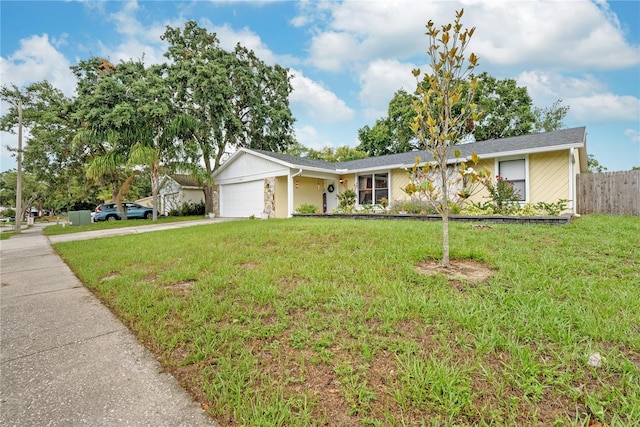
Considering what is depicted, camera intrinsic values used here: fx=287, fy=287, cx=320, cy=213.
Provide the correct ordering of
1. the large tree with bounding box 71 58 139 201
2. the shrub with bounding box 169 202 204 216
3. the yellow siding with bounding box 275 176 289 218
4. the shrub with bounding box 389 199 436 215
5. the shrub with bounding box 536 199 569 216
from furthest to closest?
the shrub with bounding box 169 202 204 216 < the yellow siding with bounding box 275 176 289 218 < the large tree with bounding box 71 58 139 201 < the shrub with bounding box 389 199 436 215 < the shrub with bounding box 536 199 569 216

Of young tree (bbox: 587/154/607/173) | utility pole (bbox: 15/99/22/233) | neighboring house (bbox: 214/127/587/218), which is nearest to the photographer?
neighboring house (bbox: 214/127/587/218)

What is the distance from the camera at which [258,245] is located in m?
5.54

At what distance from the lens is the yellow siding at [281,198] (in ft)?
46.0

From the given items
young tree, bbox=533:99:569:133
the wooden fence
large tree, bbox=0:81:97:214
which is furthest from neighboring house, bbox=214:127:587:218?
young tree, bbox=533:99:569:133

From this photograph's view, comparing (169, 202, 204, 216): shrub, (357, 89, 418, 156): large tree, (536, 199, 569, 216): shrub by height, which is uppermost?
(357, 89, 418, 156): large tree

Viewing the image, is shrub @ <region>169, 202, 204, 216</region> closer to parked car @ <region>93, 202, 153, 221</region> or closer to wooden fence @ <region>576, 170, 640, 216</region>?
parked car @ <region>93, 202, 153, 221</region>

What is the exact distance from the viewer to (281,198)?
14195mm

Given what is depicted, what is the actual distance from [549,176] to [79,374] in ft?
39.1

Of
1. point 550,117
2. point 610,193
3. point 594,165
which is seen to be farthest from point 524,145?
point 594,165

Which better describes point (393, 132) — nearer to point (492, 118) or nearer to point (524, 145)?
point (492, 118)

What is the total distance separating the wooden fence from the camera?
31.3 feet

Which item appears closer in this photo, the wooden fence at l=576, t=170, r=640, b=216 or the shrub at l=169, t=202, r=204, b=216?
the wooden fence at l=576, t=170, r=640, b=216

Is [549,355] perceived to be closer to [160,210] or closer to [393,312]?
[393,312]

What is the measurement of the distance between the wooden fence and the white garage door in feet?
43.6
